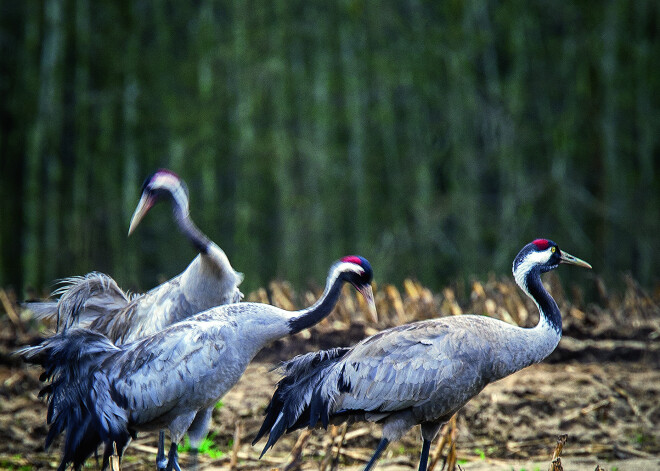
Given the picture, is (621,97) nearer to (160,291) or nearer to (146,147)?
(146,147)

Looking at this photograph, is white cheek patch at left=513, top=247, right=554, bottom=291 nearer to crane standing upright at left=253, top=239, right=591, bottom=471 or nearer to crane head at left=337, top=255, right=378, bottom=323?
crane standing upright at left=253, top=239, right=591, bottom=471

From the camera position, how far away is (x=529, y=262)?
412cm

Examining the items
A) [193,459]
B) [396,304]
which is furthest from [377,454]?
[396,304]

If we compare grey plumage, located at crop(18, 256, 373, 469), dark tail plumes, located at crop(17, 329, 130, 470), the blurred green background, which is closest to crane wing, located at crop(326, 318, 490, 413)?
grey plumage, located at crop(18, 256, 373, 469)

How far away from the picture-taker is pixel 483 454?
4.60 m

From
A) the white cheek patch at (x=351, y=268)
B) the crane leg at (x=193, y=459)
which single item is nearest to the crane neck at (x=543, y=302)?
the white cheek patch at (x=351, y=268)

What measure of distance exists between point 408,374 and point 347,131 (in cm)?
632

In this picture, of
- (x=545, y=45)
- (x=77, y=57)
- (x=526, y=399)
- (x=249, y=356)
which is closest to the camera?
(x=249, y=356)

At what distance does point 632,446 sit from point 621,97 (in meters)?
5.94

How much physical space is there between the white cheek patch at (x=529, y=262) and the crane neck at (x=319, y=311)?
825 mm

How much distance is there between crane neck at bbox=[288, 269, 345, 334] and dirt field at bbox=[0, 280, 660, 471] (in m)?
0.52

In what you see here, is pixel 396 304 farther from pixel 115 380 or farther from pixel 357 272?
pixel 115 380

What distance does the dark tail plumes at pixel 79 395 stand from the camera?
379cm

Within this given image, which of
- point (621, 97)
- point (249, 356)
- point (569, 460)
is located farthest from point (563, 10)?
point (249, 356)
